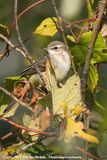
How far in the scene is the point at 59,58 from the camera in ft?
8.67

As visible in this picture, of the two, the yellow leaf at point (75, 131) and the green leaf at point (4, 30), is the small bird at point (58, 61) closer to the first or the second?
the green leaf at point (4, 30)

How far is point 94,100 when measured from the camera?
1875 millimetres

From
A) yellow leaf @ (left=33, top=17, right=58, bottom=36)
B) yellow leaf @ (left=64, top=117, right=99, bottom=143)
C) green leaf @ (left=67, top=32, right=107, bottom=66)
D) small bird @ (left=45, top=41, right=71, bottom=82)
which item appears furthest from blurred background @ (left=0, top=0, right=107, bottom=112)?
yellow leaf @ (left=64, top=117, right=99, bottom=143)

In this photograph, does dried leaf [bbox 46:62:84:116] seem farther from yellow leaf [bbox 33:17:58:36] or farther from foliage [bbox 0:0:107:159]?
yellow leaf [bbox 33:17:58:36]

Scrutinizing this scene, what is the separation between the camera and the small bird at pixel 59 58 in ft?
7.54

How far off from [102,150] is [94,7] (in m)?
0.55

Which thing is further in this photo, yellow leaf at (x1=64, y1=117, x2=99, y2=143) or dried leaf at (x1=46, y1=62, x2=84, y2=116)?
dried leaf at (x1=46, y1=62, x2=84, y2=116)

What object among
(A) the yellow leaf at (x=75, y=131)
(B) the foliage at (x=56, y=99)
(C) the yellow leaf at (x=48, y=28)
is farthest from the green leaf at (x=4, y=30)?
(A) the yellow leaf at (x=75, y=131)

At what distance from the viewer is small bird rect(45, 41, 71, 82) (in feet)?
7.54

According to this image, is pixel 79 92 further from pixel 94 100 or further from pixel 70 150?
pixel 70 150

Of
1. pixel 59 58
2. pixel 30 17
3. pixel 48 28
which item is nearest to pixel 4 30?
pixel 48 28

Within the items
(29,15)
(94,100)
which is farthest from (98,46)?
(29,15)

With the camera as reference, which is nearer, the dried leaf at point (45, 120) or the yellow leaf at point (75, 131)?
the yellow leaf at point (75, 131)

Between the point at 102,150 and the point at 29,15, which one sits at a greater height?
the point at 29,15
